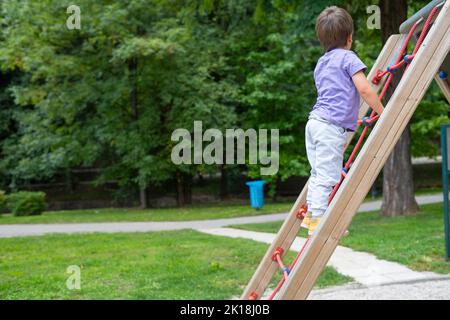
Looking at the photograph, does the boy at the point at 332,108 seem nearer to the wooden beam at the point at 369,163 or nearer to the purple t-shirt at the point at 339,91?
the purple t-shirt at the point at 339,91

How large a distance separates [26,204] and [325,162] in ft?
52.1

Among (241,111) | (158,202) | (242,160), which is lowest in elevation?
(158,202)

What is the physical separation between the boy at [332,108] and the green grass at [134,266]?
2.81m

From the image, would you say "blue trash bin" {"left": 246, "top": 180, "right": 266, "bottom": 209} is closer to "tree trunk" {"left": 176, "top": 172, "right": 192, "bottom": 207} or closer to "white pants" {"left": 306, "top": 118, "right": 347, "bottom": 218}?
"tree trunk" {"left": 176, "top": 172, "right": 192, "bottom": 207}

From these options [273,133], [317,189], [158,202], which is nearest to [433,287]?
[317,189]

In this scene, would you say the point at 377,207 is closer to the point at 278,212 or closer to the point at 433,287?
the point at 278,212

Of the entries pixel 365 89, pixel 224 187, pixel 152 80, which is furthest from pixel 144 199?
pixel 365 89

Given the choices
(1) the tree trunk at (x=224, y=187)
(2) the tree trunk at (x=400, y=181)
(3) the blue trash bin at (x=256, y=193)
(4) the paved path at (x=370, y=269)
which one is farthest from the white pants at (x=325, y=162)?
(1) the tree trunk at (x=224, y=187)

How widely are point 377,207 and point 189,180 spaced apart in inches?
321

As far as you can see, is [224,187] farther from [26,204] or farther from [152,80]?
[26,204]

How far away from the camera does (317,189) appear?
11.5 ft

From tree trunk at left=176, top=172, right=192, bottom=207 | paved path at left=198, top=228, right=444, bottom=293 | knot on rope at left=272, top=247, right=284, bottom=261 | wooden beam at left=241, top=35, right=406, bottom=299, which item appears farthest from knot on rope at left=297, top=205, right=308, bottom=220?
tree trunk at left=176, top=172, right=192, bottom=207

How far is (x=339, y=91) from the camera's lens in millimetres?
3504

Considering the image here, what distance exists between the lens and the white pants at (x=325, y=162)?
3480 mm
